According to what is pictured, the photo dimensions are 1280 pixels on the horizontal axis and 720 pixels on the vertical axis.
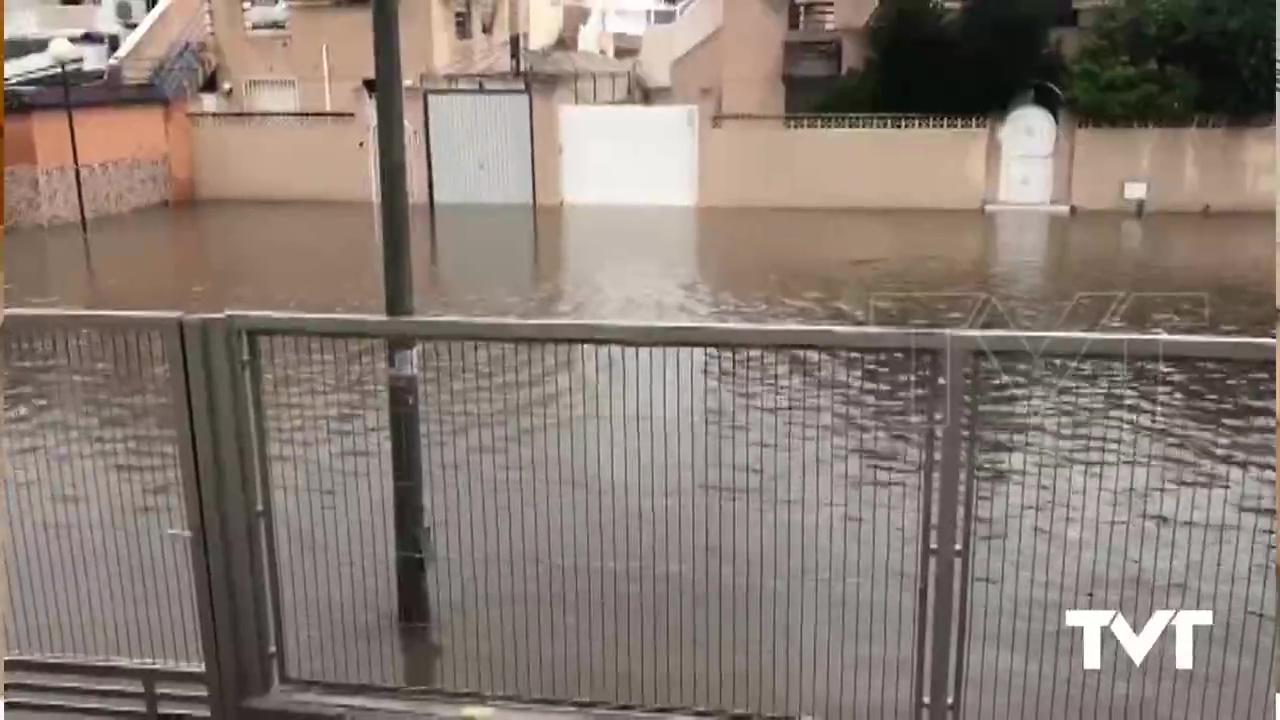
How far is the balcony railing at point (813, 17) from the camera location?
74.6 feet

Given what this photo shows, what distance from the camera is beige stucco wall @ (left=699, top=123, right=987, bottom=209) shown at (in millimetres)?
19531

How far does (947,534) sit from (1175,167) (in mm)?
18323

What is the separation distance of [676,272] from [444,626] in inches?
373

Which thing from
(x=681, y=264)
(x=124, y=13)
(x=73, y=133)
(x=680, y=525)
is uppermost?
(x=124, y=13)

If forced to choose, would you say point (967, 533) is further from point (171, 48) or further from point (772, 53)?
point (171, 48)

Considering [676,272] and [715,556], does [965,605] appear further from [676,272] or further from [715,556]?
[676,272]

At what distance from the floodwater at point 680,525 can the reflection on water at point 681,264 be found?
18.3ft

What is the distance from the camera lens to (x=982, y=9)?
21375 mm

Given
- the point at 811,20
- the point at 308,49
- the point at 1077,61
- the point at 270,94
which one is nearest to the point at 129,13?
the point at 270,94

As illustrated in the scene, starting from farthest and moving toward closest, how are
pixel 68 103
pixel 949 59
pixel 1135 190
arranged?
pixel 949 59
pixel 1135 190
pixel 68 103

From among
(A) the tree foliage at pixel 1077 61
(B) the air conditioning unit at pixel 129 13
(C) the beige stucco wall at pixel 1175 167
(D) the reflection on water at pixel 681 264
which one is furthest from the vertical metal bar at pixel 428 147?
(C) the beige stucco wall at pixel 1175 167

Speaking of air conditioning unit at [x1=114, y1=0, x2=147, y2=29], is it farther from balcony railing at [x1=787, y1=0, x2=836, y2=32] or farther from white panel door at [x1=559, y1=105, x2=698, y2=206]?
balcony railing at [x1=787, y1=0, x2=836, y2=32]

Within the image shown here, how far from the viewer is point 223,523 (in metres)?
3.17

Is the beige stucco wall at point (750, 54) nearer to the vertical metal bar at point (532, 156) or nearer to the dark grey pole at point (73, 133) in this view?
the vertical metal bar at point (532, 156)
